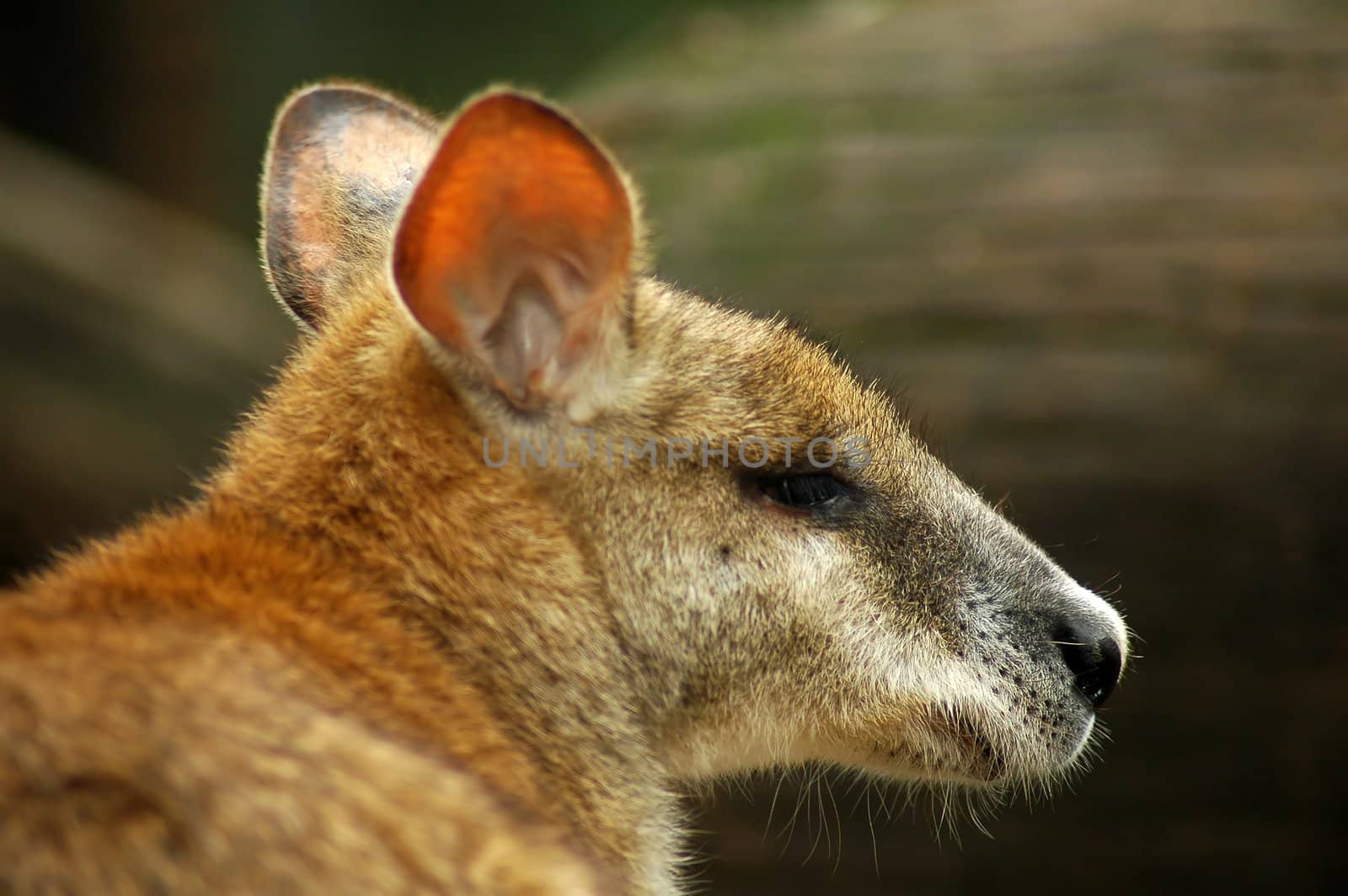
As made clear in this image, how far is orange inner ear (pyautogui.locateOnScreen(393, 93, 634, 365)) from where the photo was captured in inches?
106

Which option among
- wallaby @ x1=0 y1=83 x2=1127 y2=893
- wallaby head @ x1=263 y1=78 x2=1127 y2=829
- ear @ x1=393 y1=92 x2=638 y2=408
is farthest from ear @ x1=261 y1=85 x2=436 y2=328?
ear @ x1=393 y1=92 x2=638 y2=408

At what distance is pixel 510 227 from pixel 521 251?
0.21 ft

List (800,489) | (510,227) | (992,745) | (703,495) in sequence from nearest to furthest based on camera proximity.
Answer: (510,227) → (703,495) → (800,489) → (992,745)

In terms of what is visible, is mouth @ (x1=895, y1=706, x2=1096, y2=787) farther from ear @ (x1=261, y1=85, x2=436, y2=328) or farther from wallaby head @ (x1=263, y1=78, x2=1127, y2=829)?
ear @ (x1=261, y1=85, x2=436, y2=328)

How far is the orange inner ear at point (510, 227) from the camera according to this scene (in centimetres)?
269

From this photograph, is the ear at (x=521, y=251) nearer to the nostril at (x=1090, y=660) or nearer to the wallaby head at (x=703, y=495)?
the wallaby head at (x=703, y=495)

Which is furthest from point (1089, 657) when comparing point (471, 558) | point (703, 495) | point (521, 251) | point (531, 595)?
point (521, 251)

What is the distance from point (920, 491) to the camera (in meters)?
3.38

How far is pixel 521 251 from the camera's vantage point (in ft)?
9.53

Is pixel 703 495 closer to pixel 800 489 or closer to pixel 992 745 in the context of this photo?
pixel 800 489

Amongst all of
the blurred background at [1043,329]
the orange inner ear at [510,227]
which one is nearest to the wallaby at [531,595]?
the orange inner ear at [510,227]

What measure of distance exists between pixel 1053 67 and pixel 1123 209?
85 centimetres

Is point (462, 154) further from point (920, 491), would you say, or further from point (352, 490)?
point (920, 491)

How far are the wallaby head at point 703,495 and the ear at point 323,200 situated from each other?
0.31 metres
